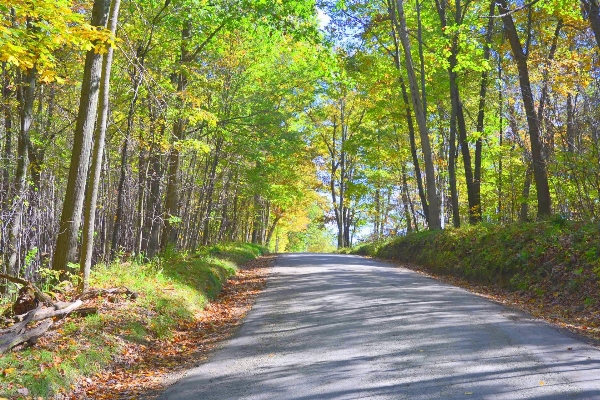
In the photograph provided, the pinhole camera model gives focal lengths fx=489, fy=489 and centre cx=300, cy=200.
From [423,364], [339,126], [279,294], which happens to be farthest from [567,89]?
[339,126]

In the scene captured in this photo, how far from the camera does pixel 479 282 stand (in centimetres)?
A: 1278

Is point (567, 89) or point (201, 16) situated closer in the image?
point (201, 16)

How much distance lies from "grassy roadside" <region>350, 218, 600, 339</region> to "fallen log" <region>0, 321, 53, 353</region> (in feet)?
23.8

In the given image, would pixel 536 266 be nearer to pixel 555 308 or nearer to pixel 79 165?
pixel 555 308

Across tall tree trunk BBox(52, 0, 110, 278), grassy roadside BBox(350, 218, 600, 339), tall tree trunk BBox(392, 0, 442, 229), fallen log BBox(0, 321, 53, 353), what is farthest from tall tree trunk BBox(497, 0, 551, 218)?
fallen log BBox(0, 321, 53, 353)

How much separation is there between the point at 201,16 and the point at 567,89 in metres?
11.3

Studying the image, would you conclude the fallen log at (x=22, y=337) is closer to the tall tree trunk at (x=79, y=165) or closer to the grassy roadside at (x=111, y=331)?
the grassy roadside at (x=111, y=331)

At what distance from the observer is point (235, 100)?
70.1 feet

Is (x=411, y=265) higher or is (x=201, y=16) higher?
(x=201, y=16)

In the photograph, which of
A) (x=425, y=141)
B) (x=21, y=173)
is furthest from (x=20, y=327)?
(x=425, y=141)

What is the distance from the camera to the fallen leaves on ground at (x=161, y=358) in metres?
5.43

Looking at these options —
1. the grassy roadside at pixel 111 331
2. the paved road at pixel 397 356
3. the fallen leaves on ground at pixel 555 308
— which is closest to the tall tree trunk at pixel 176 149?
the grassy roadside at pixel 111 331

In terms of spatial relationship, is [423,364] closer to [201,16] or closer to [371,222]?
[201,16]

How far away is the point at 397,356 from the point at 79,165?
6.09 m
